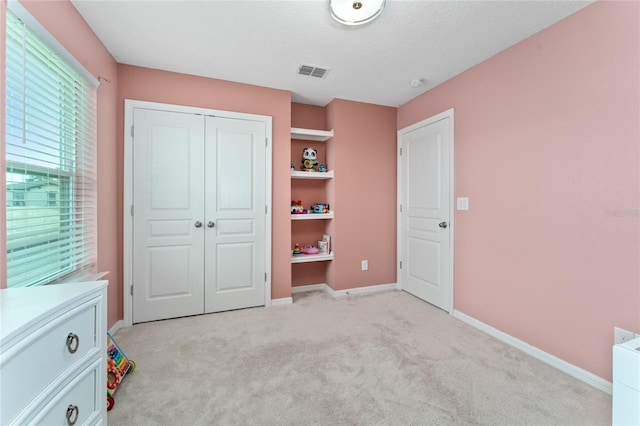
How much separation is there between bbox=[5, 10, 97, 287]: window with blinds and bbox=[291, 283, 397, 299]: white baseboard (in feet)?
7.33

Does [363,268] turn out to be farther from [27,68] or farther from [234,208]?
[27,68]

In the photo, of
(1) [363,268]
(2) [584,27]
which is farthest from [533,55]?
(1) [363,268]

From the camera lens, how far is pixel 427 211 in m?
3.25

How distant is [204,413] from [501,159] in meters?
2.79

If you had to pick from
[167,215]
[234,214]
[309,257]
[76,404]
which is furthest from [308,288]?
[76,404]

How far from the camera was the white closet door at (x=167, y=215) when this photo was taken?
2.67m

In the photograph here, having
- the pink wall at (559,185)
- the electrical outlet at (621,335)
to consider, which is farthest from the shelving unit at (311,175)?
the electrical outlet at (621,335)

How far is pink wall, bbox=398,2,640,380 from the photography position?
5.53 feet

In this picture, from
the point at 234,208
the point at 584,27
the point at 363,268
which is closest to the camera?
the point at 584,27

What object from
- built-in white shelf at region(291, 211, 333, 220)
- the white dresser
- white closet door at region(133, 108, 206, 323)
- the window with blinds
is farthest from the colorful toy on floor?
built-in white shelf at region(291, 211, 333, 220)

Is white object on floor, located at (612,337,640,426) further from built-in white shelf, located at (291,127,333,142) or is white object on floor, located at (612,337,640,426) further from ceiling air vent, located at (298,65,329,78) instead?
built-in white shelf, located at (291,127,333,142)

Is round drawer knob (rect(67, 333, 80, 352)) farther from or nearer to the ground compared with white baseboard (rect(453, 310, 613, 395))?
farther from the ground

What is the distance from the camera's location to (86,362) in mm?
1144

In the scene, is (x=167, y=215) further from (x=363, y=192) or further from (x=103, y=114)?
(x=363, y=192)
